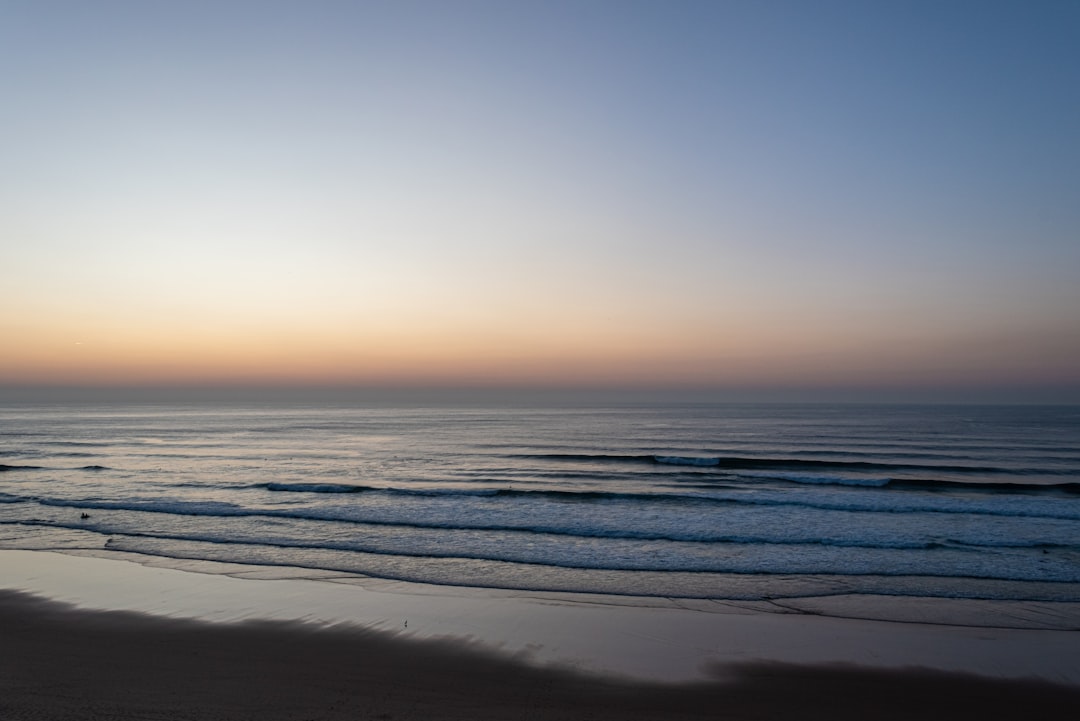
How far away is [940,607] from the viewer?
1155 cm

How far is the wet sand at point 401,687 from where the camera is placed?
23.5 feet

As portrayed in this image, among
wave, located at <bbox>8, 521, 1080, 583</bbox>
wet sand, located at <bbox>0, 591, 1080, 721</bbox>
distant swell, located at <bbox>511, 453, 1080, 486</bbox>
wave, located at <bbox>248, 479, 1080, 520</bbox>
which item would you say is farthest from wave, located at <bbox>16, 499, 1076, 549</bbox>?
distant swell, located at <bbox>511, 453, 1080, 486</bbox>

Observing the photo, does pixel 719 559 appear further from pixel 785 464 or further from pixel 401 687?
pixel 785 464

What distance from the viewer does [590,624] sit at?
10.3 metres

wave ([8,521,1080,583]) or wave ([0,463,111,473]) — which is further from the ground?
wave ([8,521,1080,583])

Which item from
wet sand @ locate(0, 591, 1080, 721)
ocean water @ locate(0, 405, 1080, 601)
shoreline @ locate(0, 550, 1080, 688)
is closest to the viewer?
wet sand @ locate(0, 591, 1080, 721)

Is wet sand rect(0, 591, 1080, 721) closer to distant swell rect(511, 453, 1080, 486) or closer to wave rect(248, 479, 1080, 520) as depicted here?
wave rect(248, 479, 1080, 520)

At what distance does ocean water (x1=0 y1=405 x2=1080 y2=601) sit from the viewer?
1398 cm

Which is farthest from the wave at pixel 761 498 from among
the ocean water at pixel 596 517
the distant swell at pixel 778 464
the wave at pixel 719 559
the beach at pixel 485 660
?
the beach at pixel 485 660

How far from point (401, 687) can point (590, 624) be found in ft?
11.7

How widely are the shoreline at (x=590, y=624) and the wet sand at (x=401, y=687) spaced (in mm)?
375

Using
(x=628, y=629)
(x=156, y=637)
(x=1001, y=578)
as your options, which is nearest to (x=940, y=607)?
(x=1001, y=578)

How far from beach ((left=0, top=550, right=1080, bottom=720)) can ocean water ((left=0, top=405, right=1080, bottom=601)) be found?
7.23ft

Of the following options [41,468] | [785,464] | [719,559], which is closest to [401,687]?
[719,559]
